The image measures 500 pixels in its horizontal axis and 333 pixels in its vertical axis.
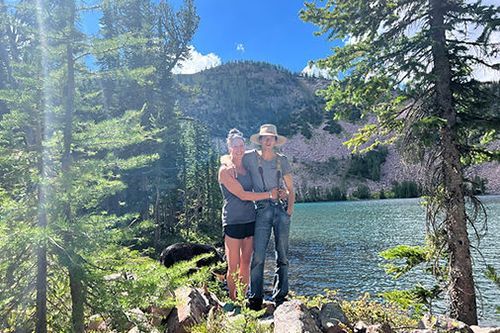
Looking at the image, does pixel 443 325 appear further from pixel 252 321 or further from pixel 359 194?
pixel 359 194

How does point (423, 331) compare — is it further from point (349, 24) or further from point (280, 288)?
point (349, 24)

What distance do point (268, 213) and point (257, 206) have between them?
167 mm

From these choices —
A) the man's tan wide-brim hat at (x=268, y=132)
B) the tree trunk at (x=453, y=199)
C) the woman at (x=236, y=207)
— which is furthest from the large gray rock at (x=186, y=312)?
the tree trunk at (x=453, y=199)

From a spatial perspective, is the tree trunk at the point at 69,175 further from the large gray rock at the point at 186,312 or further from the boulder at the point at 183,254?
the boulder at the point at 183,254

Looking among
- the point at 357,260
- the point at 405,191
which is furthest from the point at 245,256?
the point at 405,191

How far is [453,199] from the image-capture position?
594 cm

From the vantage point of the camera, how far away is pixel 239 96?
176 m

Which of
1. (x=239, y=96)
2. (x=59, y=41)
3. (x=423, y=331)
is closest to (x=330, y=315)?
(x=423, y=331)

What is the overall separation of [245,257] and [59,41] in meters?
3.22

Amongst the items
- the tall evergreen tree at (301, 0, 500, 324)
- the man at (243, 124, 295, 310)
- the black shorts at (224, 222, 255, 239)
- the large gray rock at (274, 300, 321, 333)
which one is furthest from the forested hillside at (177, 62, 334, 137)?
the large gray rock at (274, 300, 321, 333)

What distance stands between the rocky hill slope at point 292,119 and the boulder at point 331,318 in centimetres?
8304

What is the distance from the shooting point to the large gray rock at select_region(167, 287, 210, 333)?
4.09m

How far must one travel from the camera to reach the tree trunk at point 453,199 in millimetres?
5848

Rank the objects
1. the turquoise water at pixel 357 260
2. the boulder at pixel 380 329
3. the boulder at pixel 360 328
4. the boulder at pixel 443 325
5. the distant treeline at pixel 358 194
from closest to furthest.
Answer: the boulder at pixel 380 329 → the boulder at pixel 360 328 → the boulder at pixel 443 325 → the turquoise water at pixel 357 260 → the distant treeline at pixel 358 194
